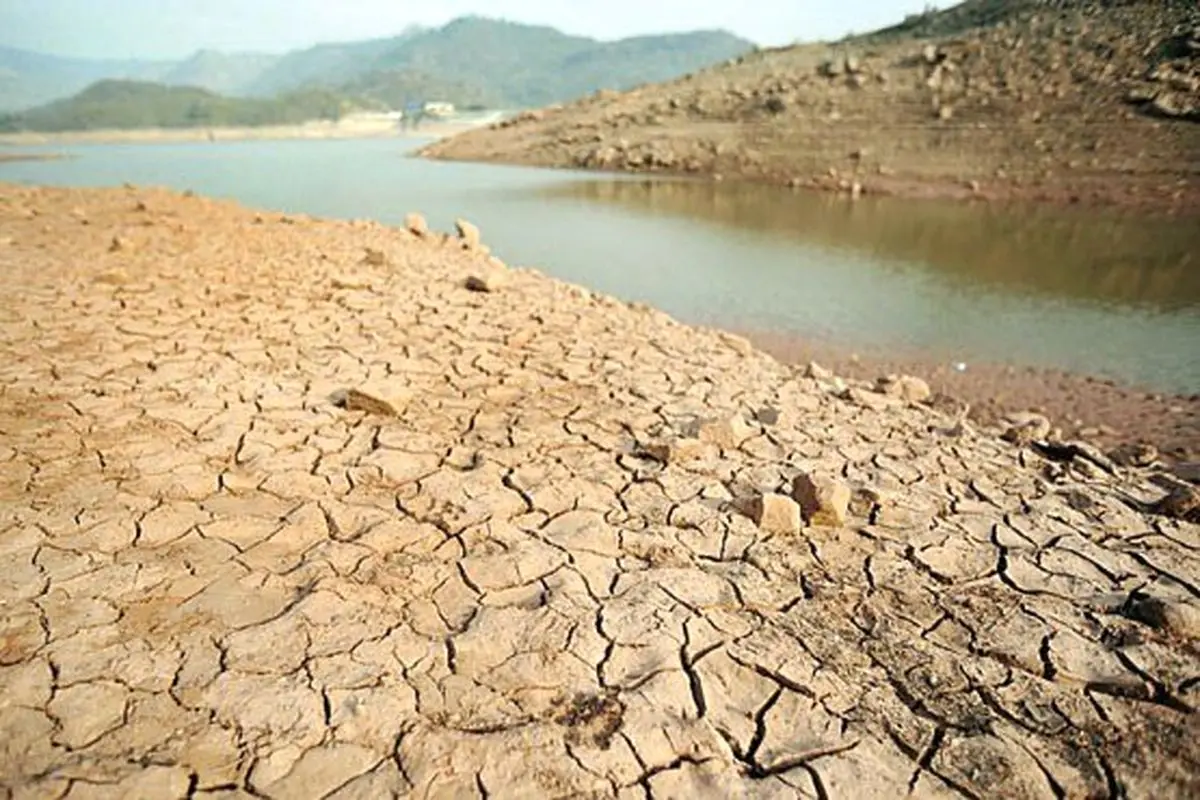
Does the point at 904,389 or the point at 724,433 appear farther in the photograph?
the point at 904,389

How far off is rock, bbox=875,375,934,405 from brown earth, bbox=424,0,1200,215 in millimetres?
11326

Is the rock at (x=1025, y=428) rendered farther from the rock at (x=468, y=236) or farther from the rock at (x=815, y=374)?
the rock at (x=468, y=236)

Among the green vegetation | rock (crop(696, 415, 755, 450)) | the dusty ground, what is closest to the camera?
rock (crop(696, 415, 755, 450))

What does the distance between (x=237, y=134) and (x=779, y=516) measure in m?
50.7

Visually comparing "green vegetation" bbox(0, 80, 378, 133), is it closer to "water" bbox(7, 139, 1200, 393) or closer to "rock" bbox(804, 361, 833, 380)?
"water" bbox(7, 139, 1200, 393)

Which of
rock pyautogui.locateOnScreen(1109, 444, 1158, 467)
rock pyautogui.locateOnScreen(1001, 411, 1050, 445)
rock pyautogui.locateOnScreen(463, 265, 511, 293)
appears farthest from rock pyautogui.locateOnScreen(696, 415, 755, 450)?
rock pyautogui.locateOnScreen(463, 265, 511, 293)

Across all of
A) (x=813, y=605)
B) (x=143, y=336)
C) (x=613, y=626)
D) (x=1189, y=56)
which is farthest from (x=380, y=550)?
(x=1189, y=56)

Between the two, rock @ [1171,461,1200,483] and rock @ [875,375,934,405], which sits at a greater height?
rock @ [875,375,934,405]

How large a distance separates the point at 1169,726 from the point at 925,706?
56cm

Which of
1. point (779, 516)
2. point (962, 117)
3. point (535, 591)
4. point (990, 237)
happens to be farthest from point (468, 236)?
point (962, 117)

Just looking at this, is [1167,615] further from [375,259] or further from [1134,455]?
[375,259]

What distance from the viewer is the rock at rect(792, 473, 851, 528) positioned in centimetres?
233

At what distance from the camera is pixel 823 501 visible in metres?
2.34

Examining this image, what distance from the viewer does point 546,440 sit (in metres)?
2.96
